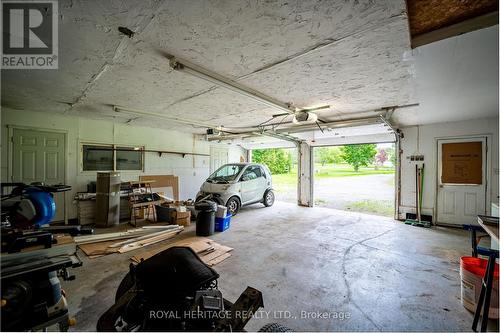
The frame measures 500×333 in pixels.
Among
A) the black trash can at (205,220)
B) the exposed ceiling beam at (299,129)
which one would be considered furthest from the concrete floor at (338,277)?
the exposed ceiling beam at (299,129)

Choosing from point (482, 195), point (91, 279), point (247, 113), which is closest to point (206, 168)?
point (247, 113)

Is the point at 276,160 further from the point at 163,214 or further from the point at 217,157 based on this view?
the point at 163,214

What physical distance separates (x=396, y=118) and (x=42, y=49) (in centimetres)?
579

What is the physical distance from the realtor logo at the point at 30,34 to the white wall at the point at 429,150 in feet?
21.9

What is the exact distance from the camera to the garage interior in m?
1.43

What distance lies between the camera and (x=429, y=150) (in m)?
4.94

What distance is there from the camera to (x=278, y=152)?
1850cm

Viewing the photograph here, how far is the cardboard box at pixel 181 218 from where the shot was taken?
4.48 metres

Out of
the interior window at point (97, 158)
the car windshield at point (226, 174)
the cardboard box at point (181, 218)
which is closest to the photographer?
the cardboard box at point (181, 218)

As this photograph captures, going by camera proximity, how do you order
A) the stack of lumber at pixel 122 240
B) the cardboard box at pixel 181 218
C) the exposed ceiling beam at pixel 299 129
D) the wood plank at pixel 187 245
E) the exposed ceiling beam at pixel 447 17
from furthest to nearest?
the cardboard box at pixel 181 218
the exposed ceiling beam at pixel 299 129
the stack of lumber at pixel 122 240
the wood plank at pixel 187 245
the exposed ceiling beam at pixel 447 17

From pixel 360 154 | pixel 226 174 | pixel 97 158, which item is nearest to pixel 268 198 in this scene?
pixel 226 174

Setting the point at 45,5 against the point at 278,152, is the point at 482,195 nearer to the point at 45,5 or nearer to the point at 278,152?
the point at 45,5

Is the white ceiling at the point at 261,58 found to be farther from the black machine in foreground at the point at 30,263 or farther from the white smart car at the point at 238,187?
the white smart car at the point at 238,187

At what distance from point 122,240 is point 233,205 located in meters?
2.66
